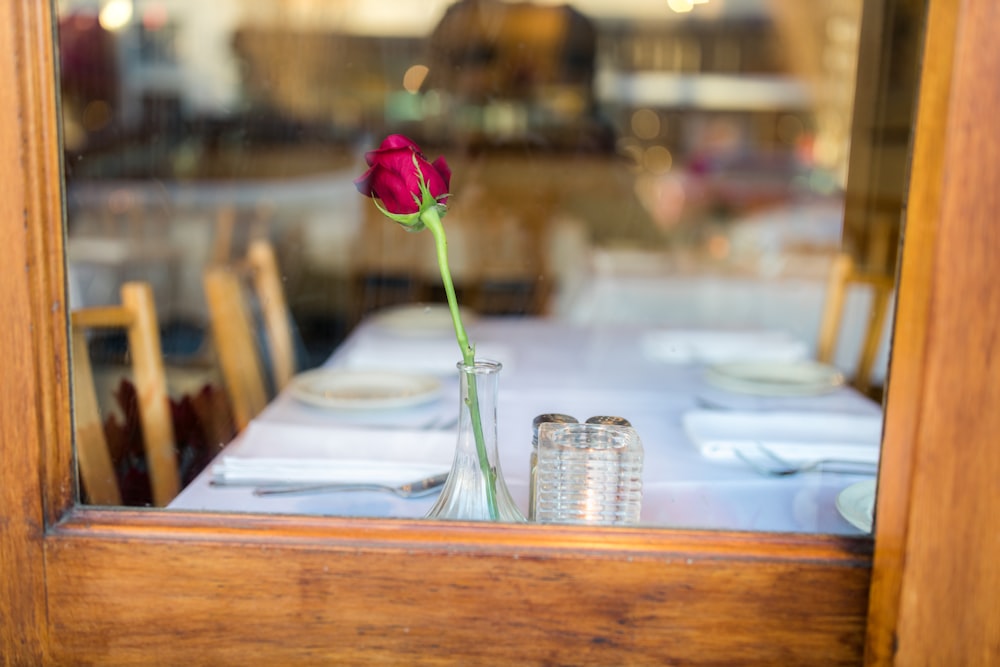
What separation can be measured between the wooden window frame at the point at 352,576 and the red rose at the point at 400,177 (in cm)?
17

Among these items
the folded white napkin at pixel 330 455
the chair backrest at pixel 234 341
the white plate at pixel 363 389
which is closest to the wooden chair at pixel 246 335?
the chair backrest at pixel 234 341

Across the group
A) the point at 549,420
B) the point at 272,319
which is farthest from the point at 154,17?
the point at 549,420

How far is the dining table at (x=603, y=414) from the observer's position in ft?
2.09

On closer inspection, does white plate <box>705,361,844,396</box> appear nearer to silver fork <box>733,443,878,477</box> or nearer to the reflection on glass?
the reflection on glass

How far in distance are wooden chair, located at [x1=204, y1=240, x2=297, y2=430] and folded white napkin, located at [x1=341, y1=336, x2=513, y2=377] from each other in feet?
0.38

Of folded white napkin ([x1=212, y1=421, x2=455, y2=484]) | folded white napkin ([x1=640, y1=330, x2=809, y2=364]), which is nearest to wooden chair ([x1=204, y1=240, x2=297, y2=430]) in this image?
folded white napkin ([x1=212, y1=421, x2=455, y2=484])

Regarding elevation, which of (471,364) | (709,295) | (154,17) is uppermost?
(154,17)

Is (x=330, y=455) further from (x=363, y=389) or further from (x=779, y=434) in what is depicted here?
(x=779, y=434)

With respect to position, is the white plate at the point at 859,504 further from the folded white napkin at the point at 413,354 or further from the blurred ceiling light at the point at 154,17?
the blurred ceiling light at the point at 154,17

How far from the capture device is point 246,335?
58.2 inches

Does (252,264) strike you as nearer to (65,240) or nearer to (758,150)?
(65,240)

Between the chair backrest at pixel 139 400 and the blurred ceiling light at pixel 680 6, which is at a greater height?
the blurred ceiling light at pixel 680 6

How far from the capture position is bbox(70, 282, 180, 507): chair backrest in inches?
22.1

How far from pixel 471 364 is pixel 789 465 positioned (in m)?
0.40
